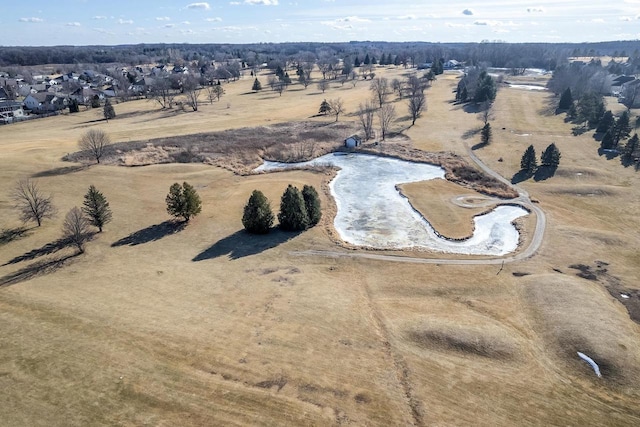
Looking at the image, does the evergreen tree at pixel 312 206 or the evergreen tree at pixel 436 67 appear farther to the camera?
the evergreen tree at pixel 436 67

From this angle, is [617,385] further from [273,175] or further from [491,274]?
[273,175]

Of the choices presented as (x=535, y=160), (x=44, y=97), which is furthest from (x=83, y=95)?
(x=535, y=160)

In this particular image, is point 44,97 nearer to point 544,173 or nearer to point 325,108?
point 325,108

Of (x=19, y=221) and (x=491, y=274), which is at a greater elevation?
(x=19, y=221)

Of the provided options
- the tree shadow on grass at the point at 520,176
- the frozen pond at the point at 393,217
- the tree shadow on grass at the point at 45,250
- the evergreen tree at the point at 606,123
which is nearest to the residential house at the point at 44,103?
the frozen pond at the point at 393,217

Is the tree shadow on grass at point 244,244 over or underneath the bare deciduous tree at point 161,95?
underneath

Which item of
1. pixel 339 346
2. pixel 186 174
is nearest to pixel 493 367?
pixel 339 346

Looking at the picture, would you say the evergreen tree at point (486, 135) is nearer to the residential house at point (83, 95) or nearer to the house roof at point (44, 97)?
the residential house at point (83, 95)
